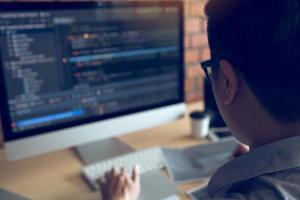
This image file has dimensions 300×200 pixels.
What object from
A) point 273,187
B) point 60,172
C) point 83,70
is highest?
point 83,70

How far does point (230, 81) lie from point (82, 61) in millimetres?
539

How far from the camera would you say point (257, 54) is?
0.61 m

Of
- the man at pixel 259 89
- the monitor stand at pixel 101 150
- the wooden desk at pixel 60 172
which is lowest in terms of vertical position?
the wooden desk at pixel 60 172

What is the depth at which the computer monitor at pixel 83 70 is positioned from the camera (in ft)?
3.32

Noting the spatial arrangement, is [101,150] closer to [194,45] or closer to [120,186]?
[120,186]

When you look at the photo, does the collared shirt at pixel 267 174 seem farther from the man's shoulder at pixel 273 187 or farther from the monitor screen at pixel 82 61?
the monitor screen at pixel 82 61

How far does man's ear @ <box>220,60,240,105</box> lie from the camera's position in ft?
2.22

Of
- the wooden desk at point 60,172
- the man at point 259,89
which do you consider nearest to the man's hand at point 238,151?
the wooden desk at point 60,172

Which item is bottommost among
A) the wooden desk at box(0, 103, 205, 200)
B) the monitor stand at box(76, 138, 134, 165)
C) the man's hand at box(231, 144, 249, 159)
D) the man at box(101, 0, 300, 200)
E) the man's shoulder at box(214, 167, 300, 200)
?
the wooden desk at box(0, 103, 205, 200)

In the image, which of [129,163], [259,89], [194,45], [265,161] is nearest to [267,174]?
[265,161]

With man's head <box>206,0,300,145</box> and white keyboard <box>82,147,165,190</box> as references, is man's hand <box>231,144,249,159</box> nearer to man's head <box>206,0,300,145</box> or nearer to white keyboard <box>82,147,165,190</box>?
white keyboard <box>82,147,165,190</box>

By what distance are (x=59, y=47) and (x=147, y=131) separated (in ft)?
1.80

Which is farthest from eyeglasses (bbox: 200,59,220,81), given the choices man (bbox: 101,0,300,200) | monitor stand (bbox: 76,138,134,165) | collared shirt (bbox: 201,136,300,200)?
monitor stand (bbox: 76,138,134,165)

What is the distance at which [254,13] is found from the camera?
592mm
